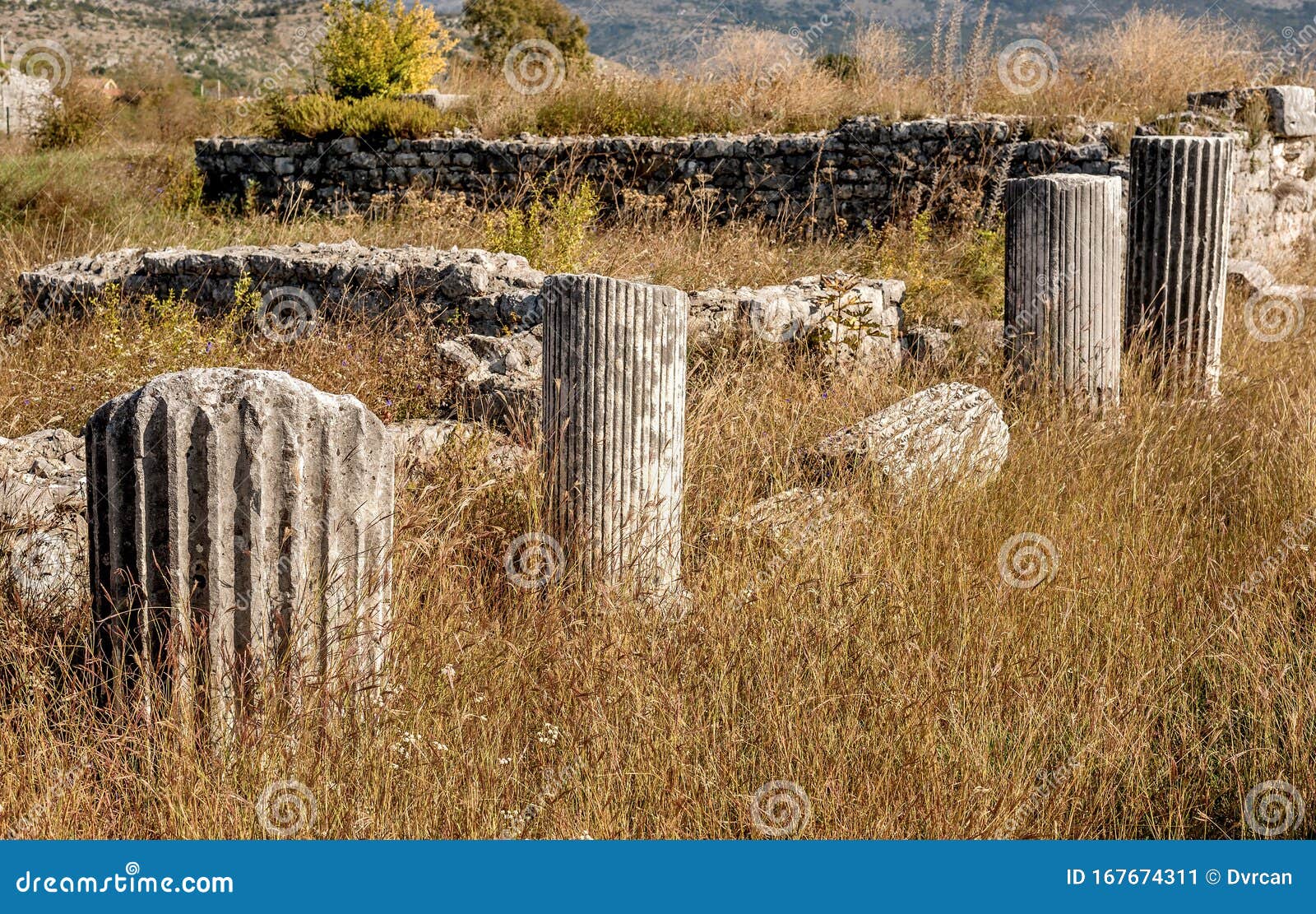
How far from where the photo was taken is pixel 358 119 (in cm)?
1291

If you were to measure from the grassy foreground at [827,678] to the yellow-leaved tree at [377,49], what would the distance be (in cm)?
973

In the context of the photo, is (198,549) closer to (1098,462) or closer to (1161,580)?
(1161,580)

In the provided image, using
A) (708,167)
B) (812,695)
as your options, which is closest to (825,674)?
(812,695)

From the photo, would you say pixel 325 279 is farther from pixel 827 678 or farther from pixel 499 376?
pixel 827 678

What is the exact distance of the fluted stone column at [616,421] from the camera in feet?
12.5

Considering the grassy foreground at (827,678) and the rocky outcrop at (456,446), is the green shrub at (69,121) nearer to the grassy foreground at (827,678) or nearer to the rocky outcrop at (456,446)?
the rocky outcrop at (456,446)

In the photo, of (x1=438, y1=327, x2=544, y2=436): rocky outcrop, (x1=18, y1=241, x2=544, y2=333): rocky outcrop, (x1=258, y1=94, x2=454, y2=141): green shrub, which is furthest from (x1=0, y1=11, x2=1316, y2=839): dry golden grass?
(x1=258, y1=94, x2=454, y2=141): green shrub

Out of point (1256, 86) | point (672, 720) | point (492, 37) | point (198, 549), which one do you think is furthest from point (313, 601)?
point (492, 37)

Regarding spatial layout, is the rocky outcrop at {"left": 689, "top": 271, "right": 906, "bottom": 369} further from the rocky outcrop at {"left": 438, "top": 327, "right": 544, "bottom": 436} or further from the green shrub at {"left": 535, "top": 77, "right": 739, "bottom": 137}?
the green shrub at {"left": 535, "top": 77, "right": 739, "bottom": 137}

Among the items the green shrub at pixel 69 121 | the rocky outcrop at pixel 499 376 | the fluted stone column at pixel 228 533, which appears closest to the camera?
the fluted stone column at pixel 228 533

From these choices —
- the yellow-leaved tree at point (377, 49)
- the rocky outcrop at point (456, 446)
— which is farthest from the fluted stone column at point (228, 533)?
the yellow-leaved tree at point (377, 49)

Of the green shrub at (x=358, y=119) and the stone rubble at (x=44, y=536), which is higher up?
the green shrub at (x=358, y=119)

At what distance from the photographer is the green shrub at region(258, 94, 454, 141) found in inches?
501

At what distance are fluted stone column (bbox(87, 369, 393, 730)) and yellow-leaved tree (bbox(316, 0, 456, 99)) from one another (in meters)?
11.8
